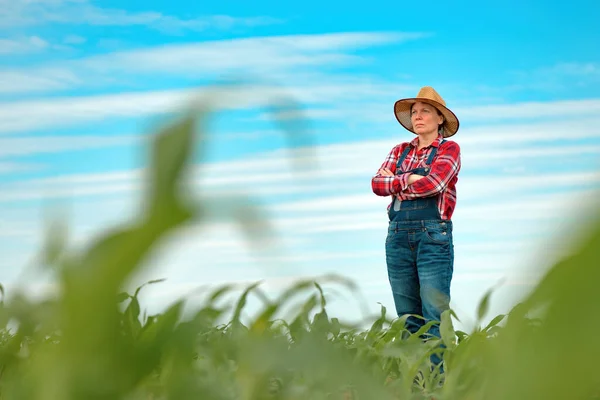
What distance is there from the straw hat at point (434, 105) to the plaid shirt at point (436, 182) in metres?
0.42

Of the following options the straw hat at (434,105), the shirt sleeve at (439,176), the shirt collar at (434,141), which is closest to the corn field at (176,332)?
the shirt sleeve at (439,176)

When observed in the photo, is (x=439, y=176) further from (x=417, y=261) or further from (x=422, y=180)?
(x=417, y=261)

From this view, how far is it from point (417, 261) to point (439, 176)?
0.69 metres

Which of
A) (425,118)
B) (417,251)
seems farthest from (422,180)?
(425,118)

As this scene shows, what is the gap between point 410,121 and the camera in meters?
7.25

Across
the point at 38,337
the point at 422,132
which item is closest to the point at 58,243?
the point at 38,337

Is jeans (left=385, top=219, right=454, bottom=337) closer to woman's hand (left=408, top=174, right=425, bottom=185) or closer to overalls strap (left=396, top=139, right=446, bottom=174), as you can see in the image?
woman's hand (left=408, top=174, right=425, bottom=185)

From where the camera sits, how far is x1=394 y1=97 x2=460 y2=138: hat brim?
661 centimetres

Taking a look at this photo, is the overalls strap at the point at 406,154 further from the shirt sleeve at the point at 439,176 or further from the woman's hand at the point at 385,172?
the woman's hand at the point at 385,172

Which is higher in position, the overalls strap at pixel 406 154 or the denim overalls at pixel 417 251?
the overalls strap at pixel 406 154

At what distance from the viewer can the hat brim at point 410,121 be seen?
6613 millimetres

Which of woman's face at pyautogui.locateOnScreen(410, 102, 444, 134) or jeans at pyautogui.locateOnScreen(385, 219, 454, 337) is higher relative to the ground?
woman's face at pyautogui.locateOnScreen(410, 102, 444, 134)

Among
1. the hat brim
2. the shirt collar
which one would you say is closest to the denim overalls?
the shirt collar

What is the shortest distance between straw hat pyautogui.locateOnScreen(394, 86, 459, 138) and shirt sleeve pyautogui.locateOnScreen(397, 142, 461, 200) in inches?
19.7
